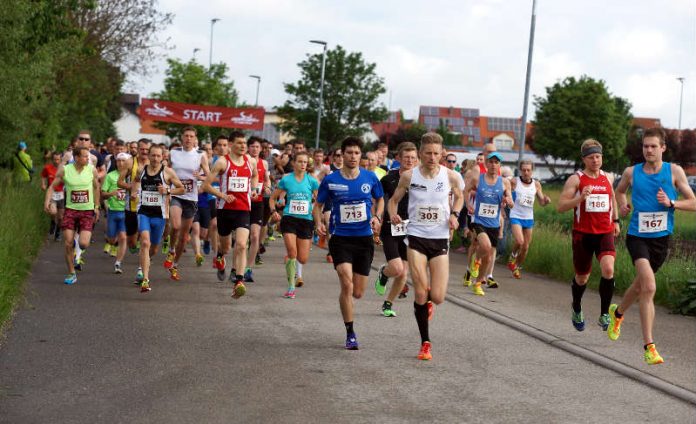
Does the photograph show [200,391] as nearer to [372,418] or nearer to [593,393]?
[372,418]

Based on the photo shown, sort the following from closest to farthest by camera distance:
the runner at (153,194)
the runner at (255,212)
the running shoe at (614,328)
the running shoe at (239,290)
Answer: the running shoe at (614,328) → the running shoe at (239,290) → the runner at (153,194) → the runner at (255,212)

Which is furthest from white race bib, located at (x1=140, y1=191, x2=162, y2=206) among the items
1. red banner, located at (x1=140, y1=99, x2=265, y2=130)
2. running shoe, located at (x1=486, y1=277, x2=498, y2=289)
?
red banner, located at (x1=140, y1=99, x2=265, y2=130)

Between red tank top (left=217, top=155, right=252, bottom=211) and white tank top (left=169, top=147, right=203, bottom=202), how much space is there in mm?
1768

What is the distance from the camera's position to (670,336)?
35.8 ft

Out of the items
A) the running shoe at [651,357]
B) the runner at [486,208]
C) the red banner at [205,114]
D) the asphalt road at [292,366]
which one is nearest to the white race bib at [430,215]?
the asphalt road at [292,366]

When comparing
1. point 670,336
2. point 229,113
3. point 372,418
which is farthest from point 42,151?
point 372,418

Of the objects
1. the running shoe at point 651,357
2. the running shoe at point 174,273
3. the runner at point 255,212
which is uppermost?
the runner at point 255,212

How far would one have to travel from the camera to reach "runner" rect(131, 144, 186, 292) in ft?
44.1

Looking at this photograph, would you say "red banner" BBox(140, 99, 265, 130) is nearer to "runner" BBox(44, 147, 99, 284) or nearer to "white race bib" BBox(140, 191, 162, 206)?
"runner" BBox(44, 147, 99, 284)

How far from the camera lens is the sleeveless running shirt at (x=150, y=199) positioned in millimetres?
13492

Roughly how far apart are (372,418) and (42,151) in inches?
1378

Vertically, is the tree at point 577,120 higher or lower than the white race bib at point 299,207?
higher

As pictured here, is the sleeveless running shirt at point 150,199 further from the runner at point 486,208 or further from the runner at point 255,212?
the runner at point 486,208

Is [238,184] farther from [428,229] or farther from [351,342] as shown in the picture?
[428,229]
